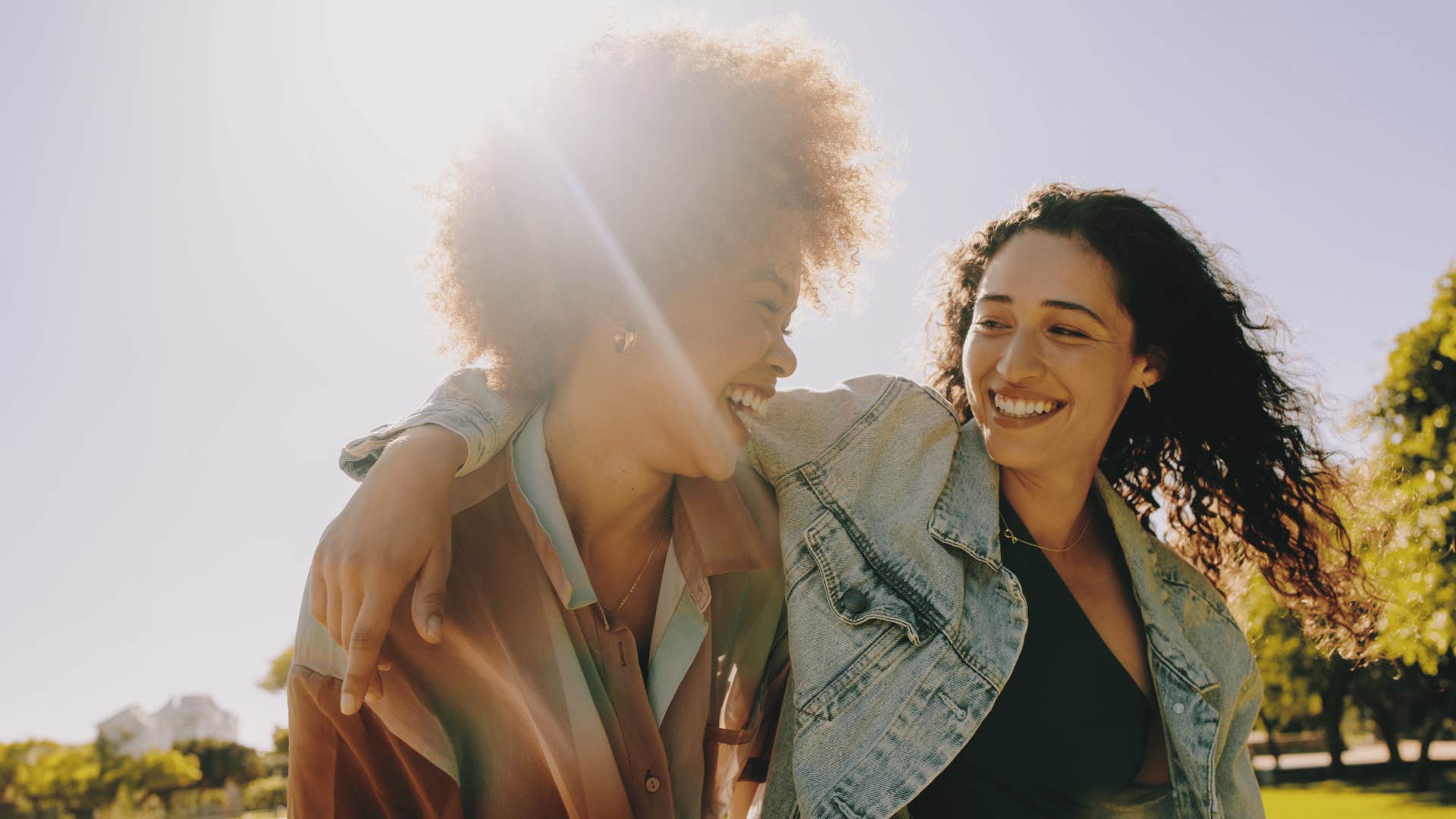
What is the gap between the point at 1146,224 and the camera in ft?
11.0

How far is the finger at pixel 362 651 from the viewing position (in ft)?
6.16

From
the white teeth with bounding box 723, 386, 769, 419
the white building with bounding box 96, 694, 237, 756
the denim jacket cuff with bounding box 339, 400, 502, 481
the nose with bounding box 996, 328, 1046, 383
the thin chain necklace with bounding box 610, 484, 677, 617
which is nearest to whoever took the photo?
the denim jacket cuff with bounding box 339, 400, 502, 481

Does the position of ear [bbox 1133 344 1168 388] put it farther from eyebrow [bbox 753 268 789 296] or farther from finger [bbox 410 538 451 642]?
finger [bbox 410 538 451 642]

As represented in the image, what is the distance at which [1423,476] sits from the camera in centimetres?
1071

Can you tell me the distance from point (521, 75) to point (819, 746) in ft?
6.86

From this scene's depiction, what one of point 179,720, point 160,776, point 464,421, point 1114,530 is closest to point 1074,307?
point 1114,530

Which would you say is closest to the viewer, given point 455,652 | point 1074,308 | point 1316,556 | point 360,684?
point 360,684

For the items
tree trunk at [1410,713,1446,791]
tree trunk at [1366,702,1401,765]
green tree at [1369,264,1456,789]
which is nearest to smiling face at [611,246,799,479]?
green tree at [1369,264,1456,789]

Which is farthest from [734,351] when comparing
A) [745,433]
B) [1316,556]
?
[1316,556]

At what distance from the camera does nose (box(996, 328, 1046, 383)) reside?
3.03m

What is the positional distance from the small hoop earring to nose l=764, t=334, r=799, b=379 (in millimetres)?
388

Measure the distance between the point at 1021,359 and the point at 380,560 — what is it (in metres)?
2.01

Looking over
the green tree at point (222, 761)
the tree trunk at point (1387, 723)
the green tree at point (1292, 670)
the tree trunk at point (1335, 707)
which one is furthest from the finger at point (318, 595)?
the green tree at point (222, 761)

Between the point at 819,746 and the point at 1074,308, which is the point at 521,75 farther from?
the point at 819,746
